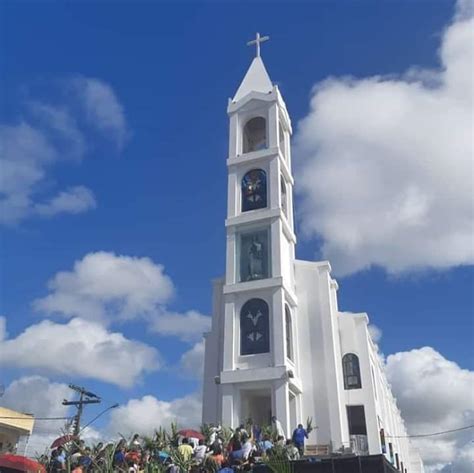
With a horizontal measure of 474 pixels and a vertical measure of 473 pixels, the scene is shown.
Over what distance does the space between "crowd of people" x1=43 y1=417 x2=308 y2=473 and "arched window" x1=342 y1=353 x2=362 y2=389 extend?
9.73m

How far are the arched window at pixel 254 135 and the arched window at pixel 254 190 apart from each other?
273 centimetres

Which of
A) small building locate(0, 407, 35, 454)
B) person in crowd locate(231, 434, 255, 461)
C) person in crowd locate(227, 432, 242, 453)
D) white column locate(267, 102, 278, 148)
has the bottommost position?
person in crowd locate(231, 434, 255, 461)

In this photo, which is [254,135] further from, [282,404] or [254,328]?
[282,404]

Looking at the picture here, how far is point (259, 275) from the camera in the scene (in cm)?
2428

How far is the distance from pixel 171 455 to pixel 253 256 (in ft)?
46.4

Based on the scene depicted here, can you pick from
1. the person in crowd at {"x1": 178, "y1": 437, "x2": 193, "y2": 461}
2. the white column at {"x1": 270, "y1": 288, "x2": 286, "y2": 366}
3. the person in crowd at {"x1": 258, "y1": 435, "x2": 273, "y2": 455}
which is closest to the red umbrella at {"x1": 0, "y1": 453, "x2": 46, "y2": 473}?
the person in crowd at {"x1": 178, "y1": 437, "x2": 193, "y2": 461}

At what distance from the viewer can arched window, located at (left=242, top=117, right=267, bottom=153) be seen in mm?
29609

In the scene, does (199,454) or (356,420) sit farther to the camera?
(356,420)

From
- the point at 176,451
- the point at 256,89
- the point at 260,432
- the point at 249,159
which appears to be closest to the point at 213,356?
the point at 260,432

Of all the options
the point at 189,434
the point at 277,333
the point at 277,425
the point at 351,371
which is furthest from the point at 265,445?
the point at 351,371

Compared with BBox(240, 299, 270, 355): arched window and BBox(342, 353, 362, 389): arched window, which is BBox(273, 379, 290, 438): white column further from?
BBox(342, 353, 362, 389): arched window

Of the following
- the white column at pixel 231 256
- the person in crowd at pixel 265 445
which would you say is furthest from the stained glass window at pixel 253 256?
the person in crowd at pixel 265 445

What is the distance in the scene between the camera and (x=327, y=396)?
22719 mm

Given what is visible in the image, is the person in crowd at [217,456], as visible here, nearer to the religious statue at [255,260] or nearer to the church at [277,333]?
the church at [277,333]
